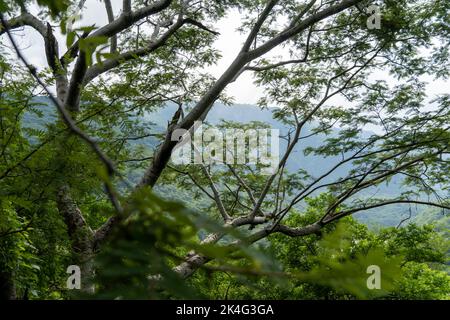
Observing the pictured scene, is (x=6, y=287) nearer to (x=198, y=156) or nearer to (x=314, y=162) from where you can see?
(x=198, y=156)

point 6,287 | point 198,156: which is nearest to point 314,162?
point 198,156

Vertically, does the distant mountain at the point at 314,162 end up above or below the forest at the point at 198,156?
above

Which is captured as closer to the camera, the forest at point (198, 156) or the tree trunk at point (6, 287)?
the forest at point (198, 156)

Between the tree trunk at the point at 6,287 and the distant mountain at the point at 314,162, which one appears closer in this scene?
the tree trunk at the point at 6,287

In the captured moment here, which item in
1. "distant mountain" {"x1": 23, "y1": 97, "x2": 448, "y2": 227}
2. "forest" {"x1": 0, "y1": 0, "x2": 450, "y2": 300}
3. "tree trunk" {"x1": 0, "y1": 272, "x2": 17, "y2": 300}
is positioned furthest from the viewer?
"distant mountain" {"x1": 23, "y1": 97, "x2": 448, "y2": 227}

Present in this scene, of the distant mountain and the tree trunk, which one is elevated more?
the distant mountain

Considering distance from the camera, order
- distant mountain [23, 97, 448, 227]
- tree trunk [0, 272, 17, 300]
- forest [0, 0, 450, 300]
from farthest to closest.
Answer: distant mountain [23, 97, 448, 227]
tree trunk [0, 272, 17, 300]
forest [0, 0, 450, 300]

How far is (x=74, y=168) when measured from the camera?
218cm

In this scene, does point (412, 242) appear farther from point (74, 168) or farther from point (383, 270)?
point (383, 270)

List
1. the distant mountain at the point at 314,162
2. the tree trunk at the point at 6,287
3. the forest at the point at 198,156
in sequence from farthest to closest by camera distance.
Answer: the distant mountain at the point at 314,162 → the tree trunk at the point at 6,287 → the forest at the point at 198,156

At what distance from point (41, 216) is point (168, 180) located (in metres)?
5.65

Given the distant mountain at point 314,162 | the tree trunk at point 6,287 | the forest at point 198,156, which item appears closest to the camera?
the forest at point 198,156

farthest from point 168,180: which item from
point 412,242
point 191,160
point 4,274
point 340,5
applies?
point 412,242

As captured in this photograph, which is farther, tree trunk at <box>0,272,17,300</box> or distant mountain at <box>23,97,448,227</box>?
distant mountain at <box>23,97,448,227</box>
